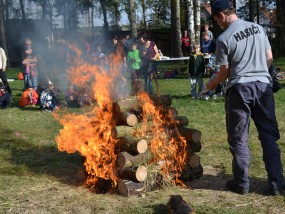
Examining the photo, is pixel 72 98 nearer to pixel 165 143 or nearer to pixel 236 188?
pixel 165 143

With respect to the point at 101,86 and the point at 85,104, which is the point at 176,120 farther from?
the point at 85,104

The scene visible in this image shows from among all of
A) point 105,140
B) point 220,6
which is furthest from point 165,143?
point 220,6

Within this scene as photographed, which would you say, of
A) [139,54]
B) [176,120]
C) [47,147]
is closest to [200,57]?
[139,54]

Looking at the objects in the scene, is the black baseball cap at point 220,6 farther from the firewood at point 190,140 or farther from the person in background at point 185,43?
the person in background at point 185,43

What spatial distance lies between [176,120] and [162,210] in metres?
1.58

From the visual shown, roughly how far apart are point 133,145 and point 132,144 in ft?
0.08

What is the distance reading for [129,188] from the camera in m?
5.16

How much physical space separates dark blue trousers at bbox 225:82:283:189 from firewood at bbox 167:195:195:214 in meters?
0.97

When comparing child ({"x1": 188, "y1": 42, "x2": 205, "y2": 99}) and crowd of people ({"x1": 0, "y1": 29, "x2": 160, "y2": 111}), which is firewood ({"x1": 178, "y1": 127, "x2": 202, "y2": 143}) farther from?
child ({"x1": 188, "y1": 42, "x2": 205, "y2": 99})

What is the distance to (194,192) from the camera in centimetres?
527

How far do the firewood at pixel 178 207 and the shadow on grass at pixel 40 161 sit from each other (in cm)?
170

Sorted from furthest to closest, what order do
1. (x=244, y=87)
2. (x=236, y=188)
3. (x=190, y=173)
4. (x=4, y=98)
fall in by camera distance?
(x=4, y=98) → (x=190, y=173) → (x=236, y=188) → (x=244, y=87)

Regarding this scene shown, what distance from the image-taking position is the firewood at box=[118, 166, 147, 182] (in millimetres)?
5184

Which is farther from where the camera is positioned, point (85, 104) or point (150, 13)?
point (150, 13)
